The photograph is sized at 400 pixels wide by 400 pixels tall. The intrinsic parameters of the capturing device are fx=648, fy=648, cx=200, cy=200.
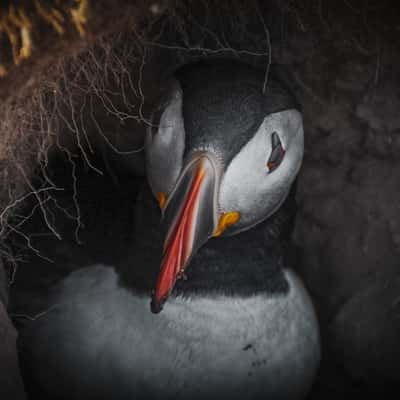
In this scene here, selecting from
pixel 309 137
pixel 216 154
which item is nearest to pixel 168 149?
pixel 216 154

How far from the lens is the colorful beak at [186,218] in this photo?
1583 millimetres

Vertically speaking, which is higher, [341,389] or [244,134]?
[244,134]

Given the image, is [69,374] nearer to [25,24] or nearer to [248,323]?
[248,323]

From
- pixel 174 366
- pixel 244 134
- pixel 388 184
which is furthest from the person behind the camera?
pixel 388 184

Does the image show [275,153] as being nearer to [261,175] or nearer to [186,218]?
[261,175]

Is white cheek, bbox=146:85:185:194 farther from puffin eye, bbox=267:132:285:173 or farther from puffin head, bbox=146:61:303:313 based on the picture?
puffin eye, bbox=267:132:285:173

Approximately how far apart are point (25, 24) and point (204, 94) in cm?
66

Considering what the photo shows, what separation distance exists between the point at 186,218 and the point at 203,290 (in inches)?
16.5

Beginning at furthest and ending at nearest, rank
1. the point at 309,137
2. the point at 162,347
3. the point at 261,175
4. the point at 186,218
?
the point at 309,137 < the point at 162,347 < the point at 261,175 < the point at 186,218

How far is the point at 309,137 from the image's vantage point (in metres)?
2.47

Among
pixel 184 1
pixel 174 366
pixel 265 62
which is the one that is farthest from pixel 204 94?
pixel 174 366

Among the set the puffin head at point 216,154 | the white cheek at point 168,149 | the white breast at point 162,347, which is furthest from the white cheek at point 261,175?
the white breast at point 162,347

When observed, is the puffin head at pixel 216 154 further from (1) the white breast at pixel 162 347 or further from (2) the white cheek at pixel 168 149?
(1) the white breast at pixel 162 347

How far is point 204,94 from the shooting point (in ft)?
5.89
